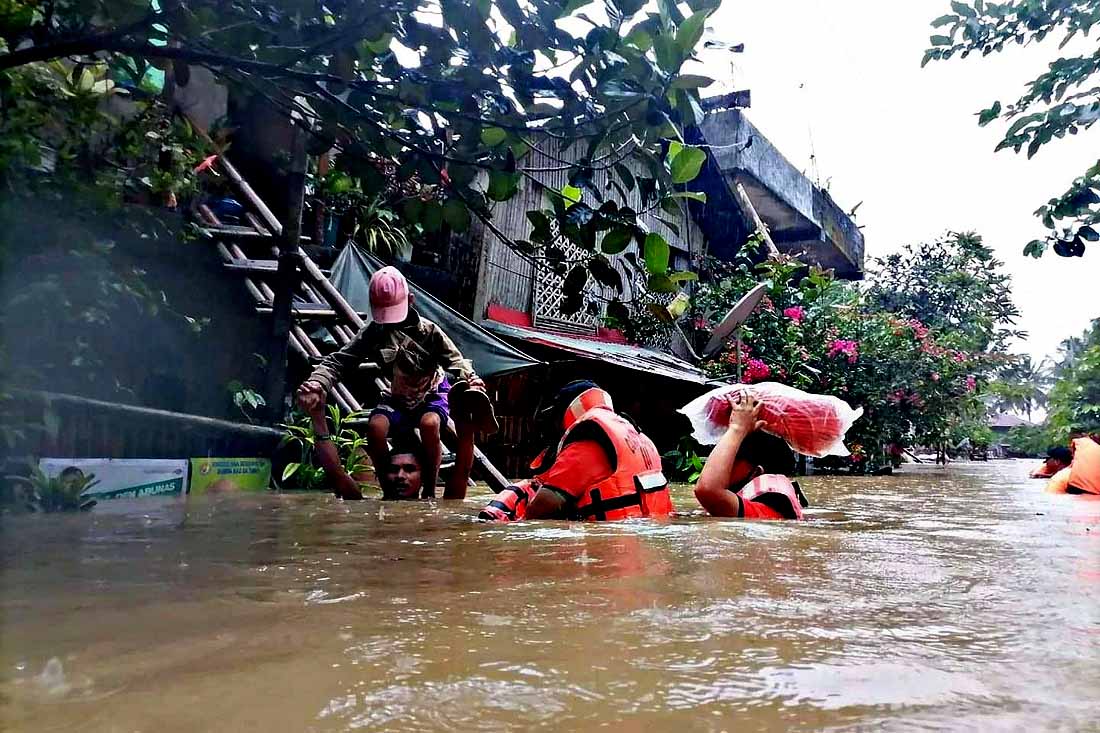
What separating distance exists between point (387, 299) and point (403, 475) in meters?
1.08

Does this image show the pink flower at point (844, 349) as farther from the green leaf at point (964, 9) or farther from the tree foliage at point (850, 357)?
the green leaf at point (964, 9)

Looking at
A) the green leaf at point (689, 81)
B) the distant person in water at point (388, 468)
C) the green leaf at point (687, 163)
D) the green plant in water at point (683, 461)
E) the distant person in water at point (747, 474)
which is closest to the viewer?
the green leaf at point (689, 81)

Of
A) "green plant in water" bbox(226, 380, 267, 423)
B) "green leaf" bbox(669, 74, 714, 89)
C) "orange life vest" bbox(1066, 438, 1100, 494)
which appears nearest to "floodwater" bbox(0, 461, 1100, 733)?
"green leaf" bbox(669, 74, 714, 89)

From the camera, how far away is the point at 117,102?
23.0 feet

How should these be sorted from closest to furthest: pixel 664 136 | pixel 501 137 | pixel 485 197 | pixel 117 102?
pixel 664 136
pixel 501 137
pixel 485 197
pixel 117 102

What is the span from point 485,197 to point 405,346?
2200mm

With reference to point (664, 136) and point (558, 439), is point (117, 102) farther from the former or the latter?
point (664, 136)

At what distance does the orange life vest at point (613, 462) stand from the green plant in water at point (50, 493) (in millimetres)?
2119

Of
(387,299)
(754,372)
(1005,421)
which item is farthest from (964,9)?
(1005,421)

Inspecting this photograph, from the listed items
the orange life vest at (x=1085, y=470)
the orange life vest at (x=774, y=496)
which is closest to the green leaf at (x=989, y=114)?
the orange life vest at (x=774, y=496)

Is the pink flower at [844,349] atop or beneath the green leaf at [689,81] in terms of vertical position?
atop

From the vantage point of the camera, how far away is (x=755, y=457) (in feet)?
13.2

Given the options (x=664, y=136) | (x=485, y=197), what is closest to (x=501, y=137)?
(x=485, y=197)

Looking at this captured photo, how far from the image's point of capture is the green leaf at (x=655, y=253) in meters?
Result: 2.48
